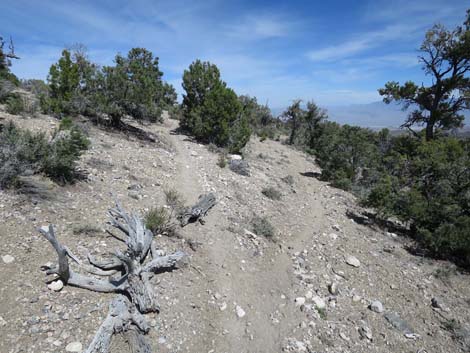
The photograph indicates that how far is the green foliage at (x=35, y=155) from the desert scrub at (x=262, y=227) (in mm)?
5117

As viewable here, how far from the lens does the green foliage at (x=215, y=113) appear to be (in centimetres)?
1658

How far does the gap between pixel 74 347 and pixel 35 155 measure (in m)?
4.85

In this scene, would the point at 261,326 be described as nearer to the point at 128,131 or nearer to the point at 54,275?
the point at 54,275

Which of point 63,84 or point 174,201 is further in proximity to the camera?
point 63,84

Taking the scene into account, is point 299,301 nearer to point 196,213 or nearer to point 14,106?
Answer: point 196,213

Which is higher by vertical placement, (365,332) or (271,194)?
(271,194)

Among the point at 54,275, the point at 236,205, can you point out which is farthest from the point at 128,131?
the point at 54,275

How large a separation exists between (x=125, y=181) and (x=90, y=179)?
1004 millimetres

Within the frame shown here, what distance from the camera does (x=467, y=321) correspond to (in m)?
5.43

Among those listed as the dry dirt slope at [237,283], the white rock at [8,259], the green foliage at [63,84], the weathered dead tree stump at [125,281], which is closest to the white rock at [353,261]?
the dry dirt slope at [237,283]

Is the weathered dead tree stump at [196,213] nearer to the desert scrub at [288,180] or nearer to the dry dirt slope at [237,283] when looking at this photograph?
the dry dirt slope at [237,283]

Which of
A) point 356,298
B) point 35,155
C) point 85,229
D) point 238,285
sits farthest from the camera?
point 35,155

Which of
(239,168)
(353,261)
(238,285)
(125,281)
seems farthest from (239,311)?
(239,168)

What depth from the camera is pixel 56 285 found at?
386 centimetres
